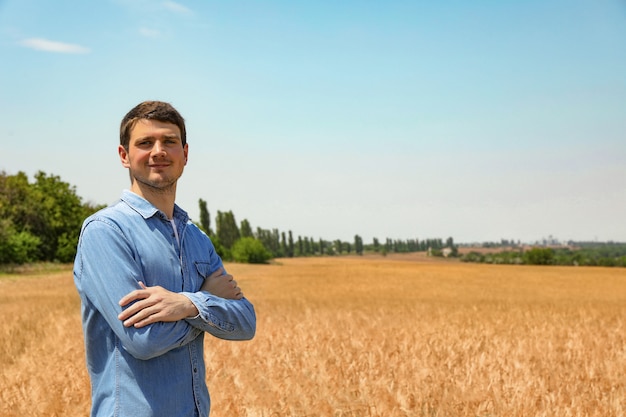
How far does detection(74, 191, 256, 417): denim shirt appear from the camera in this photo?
243 centimetres

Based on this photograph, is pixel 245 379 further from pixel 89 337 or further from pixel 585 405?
pixel 89 337

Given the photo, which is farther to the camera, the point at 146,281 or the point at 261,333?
the point at 261,333

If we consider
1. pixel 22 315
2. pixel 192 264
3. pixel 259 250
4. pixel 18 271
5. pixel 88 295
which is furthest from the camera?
pixel 259 250

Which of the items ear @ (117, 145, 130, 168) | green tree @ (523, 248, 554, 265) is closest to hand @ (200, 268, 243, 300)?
ear @ (117, 145, 130, 168)

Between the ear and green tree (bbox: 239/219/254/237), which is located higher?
green tree (bbox: 239/219/254/237)

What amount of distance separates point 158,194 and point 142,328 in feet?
2.03

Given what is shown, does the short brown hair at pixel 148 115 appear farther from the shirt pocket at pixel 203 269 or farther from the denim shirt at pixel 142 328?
the shirt pocket at pixel 203 269

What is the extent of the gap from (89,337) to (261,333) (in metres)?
8.21

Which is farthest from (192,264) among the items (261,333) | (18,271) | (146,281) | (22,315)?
(18,271)

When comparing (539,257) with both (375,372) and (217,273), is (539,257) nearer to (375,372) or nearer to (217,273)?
(375,372)

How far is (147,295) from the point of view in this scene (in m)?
2.47

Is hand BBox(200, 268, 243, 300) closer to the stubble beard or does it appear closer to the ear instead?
the stubble beard

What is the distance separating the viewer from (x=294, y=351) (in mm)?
8461

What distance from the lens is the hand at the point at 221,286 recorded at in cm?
283
